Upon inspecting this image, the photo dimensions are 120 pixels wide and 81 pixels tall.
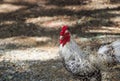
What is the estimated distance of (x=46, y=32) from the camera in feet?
36.0

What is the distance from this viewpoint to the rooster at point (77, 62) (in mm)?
6238

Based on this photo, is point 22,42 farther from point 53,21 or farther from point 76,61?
point 76,61

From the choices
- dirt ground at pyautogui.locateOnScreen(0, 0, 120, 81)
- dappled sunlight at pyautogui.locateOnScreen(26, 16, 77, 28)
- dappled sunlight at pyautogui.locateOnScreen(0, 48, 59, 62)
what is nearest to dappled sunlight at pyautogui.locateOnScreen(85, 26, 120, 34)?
dirt ground at pyautogui.locateOnScreen(0, 0, 120, 81)

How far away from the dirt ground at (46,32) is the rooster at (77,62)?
1152mm

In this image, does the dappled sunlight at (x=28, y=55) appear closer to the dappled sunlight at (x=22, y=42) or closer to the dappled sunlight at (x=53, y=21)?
the dappled sunlight at (x=22, y=42)

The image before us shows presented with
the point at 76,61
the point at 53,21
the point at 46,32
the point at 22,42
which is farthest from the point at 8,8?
the point at 76,61

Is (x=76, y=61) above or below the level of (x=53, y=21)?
above

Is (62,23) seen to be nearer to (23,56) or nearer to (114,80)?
(23,56)

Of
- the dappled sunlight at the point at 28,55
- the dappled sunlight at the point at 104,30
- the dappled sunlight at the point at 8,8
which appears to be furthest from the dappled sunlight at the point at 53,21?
the dappled sunlight at the point at 28,55

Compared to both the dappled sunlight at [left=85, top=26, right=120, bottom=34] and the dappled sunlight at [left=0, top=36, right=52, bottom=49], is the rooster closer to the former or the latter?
the dappled sunlight at [left=0, top=36, right=52, bottom=49]

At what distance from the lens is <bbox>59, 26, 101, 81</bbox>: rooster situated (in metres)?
6.24

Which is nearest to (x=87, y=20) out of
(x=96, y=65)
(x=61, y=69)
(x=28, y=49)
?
(x=28, y=49)

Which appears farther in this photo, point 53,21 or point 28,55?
point 53,21

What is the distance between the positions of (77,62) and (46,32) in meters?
4.70
